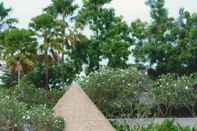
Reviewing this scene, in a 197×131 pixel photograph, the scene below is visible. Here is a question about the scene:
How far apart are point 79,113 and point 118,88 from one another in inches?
175

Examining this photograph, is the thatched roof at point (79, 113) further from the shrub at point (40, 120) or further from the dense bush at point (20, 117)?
the dense bush at point (20, 117)

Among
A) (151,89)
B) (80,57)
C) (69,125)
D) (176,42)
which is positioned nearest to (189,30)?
(176,42)

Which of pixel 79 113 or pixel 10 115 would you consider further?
pixel 79 113

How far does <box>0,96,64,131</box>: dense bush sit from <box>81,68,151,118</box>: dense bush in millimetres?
5807

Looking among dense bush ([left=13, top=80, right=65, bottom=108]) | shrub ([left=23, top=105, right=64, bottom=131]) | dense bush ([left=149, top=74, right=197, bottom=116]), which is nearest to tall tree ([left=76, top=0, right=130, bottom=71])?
dense bush ([left=13, top=80, right=65, bottom=108])

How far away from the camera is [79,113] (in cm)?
2050

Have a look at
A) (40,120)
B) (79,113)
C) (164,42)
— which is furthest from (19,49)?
(40,120)

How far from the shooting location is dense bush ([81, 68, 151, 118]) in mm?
24406

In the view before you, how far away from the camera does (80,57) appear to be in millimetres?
34844

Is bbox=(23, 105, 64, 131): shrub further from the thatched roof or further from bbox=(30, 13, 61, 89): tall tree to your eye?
bbox=(30, 13, 61, 89): tall tree

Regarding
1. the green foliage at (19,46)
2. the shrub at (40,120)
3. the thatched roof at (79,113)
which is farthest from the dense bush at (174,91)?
the green foliage at (19,46)

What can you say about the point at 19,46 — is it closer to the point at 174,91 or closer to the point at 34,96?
the point at 34,96

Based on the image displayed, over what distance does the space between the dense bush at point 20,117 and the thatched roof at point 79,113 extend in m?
1.20

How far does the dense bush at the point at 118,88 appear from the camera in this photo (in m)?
24.4
